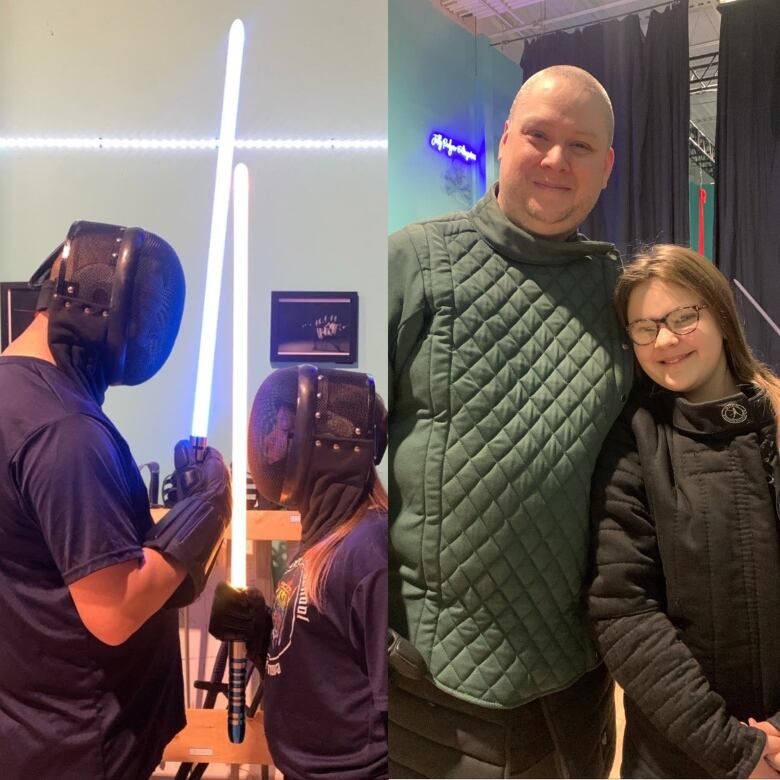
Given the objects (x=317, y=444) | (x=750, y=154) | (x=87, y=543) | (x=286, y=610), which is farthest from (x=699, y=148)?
(x=87, y=543)

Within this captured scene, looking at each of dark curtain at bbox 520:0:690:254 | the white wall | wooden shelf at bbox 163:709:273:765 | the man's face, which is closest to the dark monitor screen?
the white wall

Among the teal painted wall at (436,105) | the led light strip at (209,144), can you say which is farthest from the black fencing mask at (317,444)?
the led light strip at (209,144)

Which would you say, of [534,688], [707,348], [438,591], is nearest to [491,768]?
[534,688]

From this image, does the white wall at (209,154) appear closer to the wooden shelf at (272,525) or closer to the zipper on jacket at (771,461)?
the wooden shelf at (272,525)

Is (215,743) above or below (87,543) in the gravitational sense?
below

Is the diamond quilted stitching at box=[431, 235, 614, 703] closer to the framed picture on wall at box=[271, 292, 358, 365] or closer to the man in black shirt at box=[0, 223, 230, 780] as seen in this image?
the framed picture on wall at box=[271, 292, 358, 365]

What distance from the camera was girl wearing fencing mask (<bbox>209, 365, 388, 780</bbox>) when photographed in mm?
1122

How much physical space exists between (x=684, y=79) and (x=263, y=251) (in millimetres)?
799

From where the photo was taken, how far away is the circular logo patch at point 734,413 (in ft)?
3.42

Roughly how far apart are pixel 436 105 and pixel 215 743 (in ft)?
3.94

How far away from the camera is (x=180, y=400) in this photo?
1.18 meters

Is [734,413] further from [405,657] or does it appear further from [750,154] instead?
[405,657]

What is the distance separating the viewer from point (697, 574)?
3.40ft

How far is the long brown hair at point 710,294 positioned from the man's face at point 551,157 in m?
0.14
